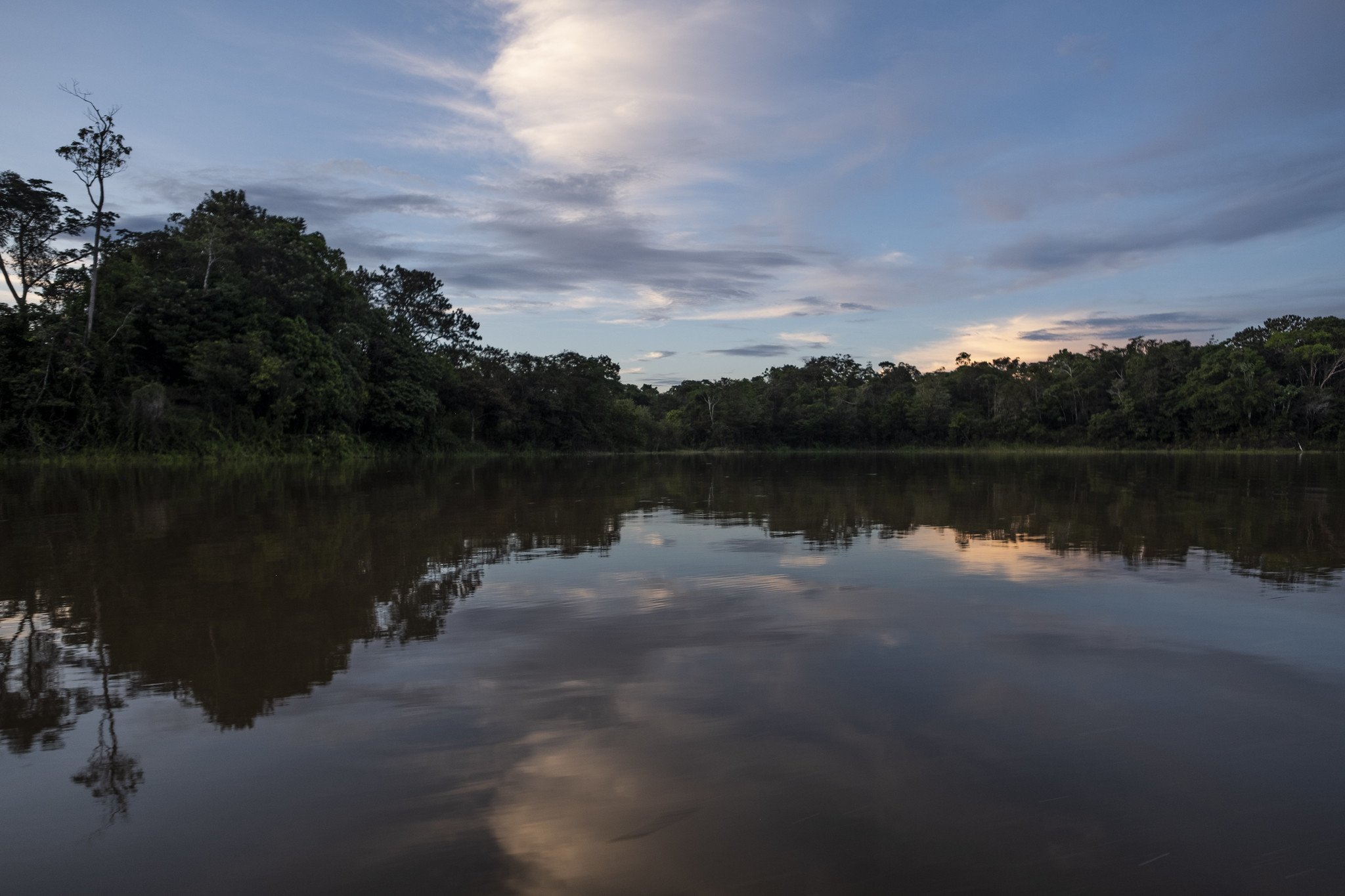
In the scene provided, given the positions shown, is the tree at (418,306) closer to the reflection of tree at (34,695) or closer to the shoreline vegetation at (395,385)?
the shoreline vegetation at (395,385)

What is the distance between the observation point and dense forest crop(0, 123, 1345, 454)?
2620cm

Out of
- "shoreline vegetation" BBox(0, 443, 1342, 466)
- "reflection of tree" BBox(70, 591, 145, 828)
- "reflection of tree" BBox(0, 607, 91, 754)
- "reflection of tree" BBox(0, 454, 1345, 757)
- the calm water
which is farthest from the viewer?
"shoreline vegetation" BBox(0, 443, 1342, 466)

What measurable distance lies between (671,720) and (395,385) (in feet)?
125

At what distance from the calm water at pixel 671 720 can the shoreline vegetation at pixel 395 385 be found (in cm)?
2261

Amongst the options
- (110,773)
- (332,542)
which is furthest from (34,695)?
(332,542)

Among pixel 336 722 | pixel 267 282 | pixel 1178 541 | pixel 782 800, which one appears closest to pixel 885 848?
pixel 782 800

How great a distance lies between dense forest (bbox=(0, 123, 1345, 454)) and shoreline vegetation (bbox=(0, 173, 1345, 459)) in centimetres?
11

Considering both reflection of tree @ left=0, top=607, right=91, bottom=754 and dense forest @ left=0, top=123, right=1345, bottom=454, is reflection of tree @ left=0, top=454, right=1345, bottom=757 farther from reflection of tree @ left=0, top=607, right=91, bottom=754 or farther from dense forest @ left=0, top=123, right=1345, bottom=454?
dense forest @ left=0, top=123, right=1345, bottom=454

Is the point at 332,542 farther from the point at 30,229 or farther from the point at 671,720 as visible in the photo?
the point at 30,229

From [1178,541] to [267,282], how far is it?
3427 cm

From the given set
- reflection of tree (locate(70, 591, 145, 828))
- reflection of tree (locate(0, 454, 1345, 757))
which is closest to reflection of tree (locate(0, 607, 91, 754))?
reflection of tree (locate(0, 454, 1345, 757))

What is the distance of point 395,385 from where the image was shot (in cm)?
3847

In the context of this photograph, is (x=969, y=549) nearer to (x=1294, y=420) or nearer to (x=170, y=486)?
(x=170, y=486)

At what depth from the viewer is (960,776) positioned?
2859mm
